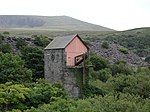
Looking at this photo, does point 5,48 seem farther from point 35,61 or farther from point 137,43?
point 137,43

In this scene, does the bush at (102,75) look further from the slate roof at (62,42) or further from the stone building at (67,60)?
the stone building at (67,60)

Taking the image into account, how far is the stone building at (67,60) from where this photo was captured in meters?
51.3

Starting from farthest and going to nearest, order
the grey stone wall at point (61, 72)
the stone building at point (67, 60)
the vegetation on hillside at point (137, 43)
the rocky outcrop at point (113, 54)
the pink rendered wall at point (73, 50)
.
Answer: the vegetation on hillside at point (137, 43) → the rocky outcrop at point (113, 54) → the pink rendered wall at point (73, 50) → the stone building at point (67, 60) → the grey stone wall at point (61, 72)

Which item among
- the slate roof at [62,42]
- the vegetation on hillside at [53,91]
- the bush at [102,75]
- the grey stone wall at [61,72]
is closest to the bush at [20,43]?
the vegetation on hillside at [53,91]

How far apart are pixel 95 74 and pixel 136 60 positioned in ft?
82.5

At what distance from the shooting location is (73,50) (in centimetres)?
5216

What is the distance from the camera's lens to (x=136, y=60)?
93.0m

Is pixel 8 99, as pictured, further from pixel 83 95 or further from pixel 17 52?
pixel 17 52

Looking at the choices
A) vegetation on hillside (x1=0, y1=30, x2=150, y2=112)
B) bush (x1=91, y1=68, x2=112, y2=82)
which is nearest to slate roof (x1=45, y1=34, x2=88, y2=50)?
vegetation on hillside (x1=0, y1=30, x2=150, y2=112)

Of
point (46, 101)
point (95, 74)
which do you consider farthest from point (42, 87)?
point (95, 74)

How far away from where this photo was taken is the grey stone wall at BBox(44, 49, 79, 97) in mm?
51219

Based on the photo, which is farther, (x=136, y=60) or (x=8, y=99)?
(x=136, y=60)

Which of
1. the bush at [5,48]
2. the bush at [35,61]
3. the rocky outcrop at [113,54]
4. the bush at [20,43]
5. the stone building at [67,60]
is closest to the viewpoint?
the stone building at [67,60]

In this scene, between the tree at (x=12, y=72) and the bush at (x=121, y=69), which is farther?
the bush at (x=121, y=69)
